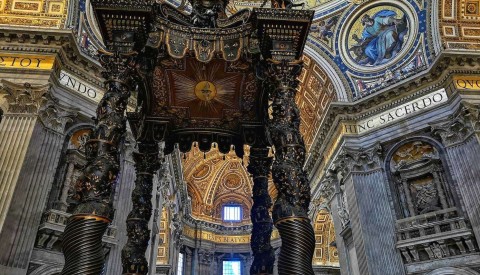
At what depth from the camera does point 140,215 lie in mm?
5172

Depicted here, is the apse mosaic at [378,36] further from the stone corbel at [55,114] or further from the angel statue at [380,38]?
the stone corbel at [55,114]

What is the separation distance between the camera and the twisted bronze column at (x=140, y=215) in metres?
4.84

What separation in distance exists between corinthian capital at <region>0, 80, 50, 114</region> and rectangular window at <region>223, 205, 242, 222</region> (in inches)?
562

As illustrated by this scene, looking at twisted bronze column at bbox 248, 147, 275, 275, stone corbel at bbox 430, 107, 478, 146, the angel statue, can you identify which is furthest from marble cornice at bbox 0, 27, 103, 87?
stone corbel at bbox 430, 107, 478, 146

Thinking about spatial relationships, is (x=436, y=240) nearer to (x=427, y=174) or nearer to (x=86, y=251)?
(x=427, y=174)

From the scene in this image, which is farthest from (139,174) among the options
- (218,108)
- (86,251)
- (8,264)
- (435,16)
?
(435,16)

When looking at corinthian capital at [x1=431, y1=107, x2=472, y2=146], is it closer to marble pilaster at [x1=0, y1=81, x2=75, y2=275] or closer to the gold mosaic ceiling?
marble pilaster at [x1=0, y1=81, x2=75, y2=275]

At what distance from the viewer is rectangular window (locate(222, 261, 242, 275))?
19.4m

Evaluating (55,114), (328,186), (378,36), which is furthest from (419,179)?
(55,114)

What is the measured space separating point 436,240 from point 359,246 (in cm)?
164

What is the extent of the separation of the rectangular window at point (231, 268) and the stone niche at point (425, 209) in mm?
12100

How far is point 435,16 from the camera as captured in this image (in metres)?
9.82

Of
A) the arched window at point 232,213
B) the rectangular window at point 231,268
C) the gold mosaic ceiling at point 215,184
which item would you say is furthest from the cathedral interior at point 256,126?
the arched window at point 232,213

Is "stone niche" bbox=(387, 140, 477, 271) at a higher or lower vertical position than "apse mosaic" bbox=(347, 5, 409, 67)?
lower
